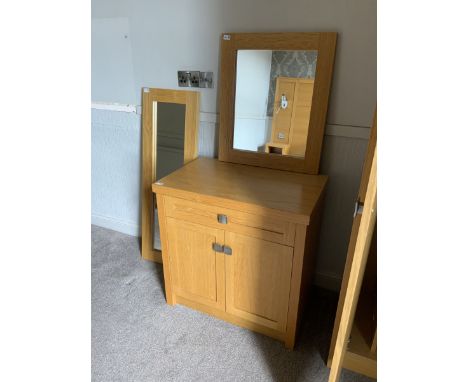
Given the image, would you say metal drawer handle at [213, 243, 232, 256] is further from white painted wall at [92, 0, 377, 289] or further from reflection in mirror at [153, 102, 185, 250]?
reflection in mirror at [153, 102, 185, 250]

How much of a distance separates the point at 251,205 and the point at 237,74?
2.62ft

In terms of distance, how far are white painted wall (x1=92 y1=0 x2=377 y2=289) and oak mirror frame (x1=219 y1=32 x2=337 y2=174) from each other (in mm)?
55

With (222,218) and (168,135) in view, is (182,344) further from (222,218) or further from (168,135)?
(168,135)

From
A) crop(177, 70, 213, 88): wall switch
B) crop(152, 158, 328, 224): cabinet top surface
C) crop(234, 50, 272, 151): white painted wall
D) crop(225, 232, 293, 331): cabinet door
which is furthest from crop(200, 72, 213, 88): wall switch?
crop(225, 232, 293, 331): cabinet door

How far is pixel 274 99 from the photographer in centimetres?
170

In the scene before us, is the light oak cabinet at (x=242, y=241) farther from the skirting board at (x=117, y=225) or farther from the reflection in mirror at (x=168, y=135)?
the skirting board at (x=117, y=225)

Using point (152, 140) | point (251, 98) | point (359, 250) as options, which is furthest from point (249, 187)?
point (152, 140)

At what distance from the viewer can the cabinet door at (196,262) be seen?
1514 mm

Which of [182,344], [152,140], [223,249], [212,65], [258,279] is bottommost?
[182,344]

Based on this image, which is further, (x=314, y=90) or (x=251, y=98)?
(x=251, y=98)

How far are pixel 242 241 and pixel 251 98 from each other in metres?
0.79

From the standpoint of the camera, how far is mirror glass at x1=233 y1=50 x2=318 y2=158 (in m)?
1.62
